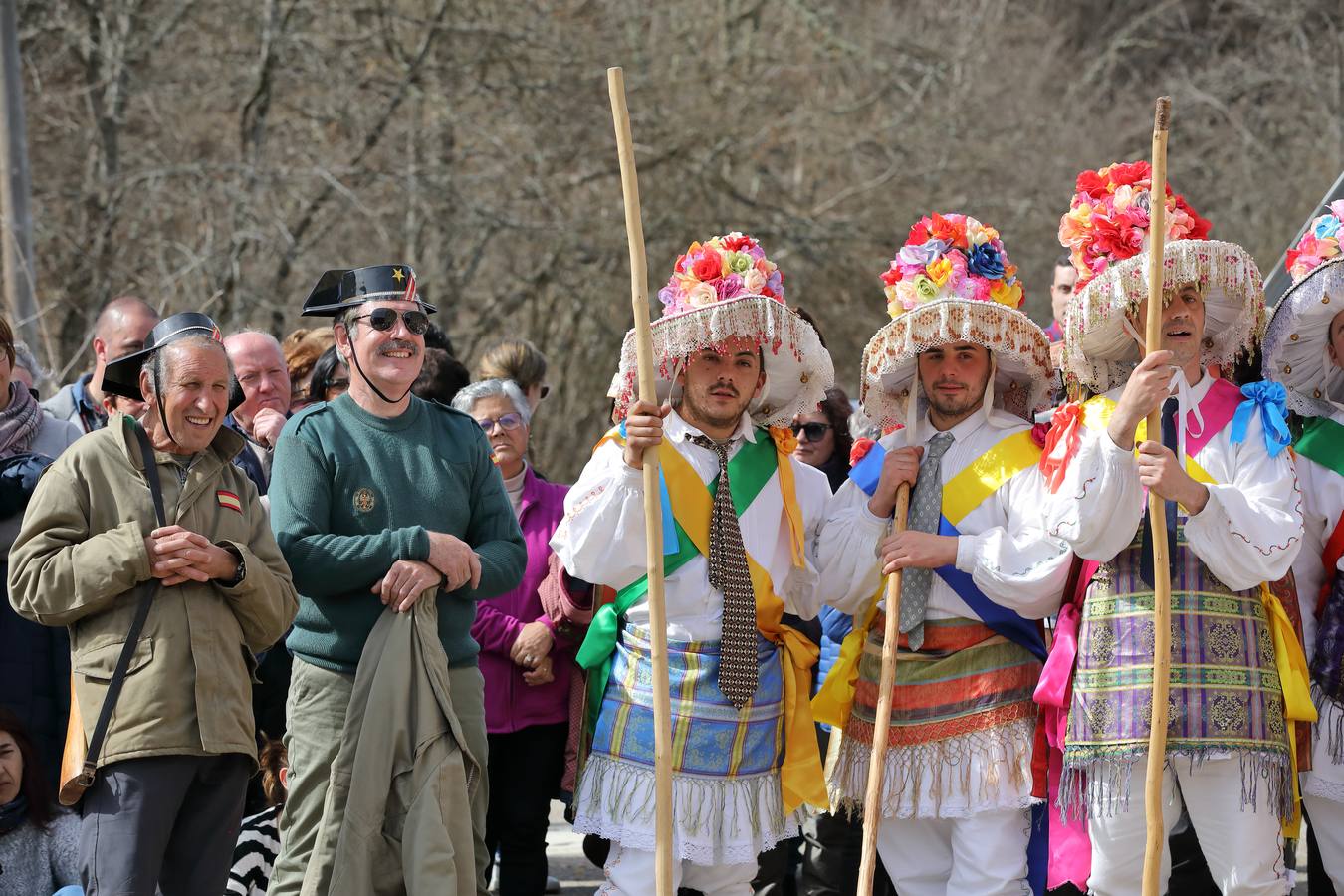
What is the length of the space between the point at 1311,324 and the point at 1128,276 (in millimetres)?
713

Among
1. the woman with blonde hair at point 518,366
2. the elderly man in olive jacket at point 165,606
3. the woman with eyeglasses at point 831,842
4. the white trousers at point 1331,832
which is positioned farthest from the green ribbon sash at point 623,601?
the white trousers at point 1331,832

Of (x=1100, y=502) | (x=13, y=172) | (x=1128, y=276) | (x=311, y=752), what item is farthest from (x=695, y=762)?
(x=13, y=172)

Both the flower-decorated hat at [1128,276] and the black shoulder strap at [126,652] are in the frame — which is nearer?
the black shoulder strap at [126,652]

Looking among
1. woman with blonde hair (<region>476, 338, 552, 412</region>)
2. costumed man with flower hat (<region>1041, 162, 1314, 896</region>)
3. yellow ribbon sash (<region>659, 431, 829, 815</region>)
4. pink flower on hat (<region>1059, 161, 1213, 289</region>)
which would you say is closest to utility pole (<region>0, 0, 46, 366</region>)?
woman with blonde hair (<region>476, 338, 552, 412</region>)

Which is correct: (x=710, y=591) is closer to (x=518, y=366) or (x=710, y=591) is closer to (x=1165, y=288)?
(x=1165, y=288)

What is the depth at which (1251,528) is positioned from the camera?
4.04 meters

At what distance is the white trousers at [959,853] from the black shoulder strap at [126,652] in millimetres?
2088

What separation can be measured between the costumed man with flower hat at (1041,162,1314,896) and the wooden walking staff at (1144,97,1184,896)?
0.11 m

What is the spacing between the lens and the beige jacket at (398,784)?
4074 millimetres

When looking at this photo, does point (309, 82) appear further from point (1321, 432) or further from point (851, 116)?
point (1321, 432)

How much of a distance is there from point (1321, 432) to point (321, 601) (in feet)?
9.16

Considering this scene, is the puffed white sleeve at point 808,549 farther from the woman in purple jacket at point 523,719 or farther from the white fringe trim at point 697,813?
the woman in purple jacket at point 523,719

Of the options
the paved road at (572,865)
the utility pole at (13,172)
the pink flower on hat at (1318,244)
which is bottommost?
the paved road at (572,865)

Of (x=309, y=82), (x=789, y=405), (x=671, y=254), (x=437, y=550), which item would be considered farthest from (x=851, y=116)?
(x=437, y=550)
